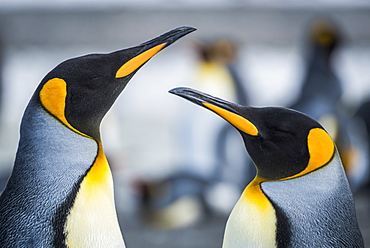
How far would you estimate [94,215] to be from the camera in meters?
1.32

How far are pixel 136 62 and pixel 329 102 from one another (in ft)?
9.30

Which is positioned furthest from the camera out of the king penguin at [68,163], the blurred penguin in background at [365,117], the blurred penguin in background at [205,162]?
the blurred penguin in background at [365,117]

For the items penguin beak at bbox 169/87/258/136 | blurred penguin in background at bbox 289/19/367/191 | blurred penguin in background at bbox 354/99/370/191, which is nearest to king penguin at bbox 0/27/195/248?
penguin beak at bbox 169/87/258/136

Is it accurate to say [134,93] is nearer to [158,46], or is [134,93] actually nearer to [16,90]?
[16,90]

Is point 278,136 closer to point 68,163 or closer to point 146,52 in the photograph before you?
point 146,52

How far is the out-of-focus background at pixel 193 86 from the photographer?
3777mm

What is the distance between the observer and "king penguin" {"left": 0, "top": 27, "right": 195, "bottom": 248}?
1.28 m

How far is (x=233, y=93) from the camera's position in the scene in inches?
179

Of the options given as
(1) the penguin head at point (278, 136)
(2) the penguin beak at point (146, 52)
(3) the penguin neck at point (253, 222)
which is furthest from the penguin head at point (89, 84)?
(3) the penguin neck at point (253, 222)

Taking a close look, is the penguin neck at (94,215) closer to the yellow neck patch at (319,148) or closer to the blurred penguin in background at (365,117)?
the yellow neck patch at (319,148)

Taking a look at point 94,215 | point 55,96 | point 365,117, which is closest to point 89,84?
point 55,96

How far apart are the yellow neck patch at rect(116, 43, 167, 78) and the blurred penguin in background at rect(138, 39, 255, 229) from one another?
236cm

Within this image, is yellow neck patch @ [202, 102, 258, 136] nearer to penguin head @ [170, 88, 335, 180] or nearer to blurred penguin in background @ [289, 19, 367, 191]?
penguin head @ [170, 88, 335, 180]

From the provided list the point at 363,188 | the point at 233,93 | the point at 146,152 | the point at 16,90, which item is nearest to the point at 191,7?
the point at 16,90
